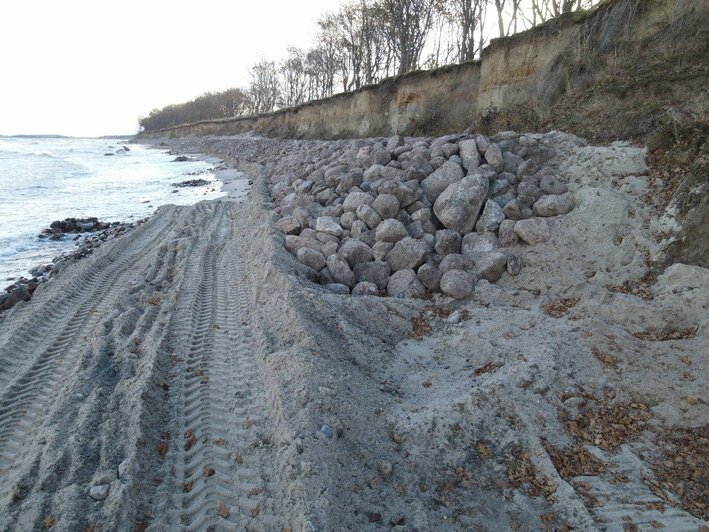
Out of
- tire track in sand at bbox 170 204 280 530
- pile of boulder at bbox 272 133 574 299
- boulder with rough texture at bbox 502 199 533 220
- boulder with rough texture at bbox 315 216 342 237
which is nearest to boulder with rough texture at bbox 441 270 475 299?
pile of boulder at bbox 272 133 574 299

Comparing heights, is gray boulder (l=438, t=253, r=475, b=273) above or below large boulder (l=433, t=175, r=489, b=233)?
below

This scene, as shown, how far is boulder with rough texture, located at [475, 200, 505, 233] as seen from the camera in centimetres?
700

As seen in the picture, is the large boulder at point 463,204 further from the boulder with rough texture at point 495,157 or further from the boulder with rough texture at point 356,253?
the boulder with rough texture at point 356,253

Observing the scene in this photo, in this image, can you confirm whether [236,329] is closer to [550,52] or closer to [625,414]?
[625,414]

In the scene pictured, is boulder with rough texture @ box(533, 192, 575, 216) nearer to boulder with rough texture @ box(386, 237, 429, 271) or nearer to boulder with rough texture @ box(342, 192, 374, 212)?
boulder with rough texture @ box(386, 237, 429, 271)

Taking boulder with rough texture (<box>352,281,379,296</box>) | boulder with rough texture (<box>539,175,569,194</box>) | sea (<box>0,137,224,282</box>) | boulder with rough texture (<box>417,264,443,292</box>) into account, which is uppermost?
boulder with rough texture (<box>539,175,569,194</box>)

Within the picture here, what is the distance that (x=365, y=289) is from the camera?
6.38 metres

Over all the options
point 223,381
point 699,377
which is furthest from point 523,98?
point 223,381

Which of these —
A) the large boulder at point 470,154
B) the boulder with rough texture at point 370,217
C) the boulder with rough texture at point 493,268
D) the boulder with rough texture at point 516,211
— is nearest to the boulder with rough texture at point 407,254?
the boulder with rough texture at point 370,217

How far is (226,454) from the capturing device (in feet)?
12.1

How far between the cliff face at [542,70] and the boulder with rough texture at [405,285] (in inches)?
216

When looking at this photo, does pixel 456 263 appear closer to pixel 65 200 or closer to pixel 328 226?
pixel 328 226

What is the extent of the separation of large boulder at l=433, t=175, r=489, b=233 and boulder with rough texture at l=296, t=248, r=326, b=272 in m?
2.16

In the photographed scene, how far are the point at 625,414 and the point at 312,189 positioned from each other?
7766 millimetres
